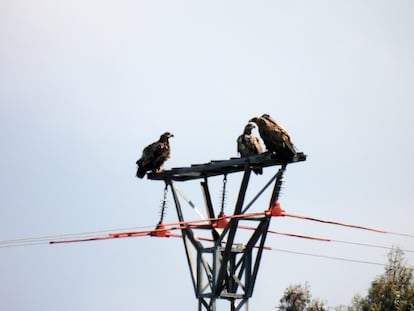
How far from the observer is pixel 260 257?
3331 centimetres

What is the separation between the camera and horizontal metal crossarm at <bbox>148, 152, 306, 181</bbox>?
107ft

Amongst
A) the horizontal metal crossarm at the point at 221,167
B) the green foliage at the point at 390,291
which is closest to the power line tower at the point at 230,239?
the horizontal metal crossarm at the point at 221,167

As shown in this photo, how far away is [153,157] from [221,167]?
269 centimetres

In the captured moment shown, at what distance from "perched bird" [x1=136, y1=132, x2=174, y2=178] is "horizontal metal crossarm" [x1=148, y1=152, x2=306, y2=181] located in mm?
218

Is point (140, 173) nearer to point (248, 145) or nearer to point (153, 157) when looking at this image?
point (153, 157)

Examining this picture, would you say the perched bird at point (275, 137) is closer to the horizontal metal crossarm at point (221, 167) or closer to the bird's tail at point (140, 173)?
the horizontal metal crossarm at point (221, 167)

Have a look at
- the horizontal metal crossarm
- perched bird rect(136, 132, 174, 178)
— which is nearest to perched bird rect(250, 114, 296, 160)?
the horizontal metal crossarm

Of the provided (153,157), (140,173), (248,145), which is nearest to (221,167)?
(248,145)

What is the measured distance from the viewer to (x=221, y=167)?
34.2 meters

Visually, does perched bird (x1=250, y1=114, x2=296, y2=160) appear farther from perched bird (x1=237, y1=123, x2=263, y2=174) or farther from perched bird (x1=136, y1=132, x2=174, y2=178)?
perched bird (x1=136, y1=132, x2=174, y2=178)

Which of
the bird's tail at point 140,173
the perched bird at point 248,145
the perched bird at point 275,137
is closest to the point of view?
the perched bird at point 275,137

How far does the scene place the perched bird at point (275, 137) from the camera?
3234 centimetres

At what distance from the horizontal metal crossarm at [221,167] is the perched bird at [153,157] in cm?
22

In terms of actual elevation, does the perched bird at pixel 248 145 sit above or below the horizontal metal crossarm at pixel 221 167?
above
